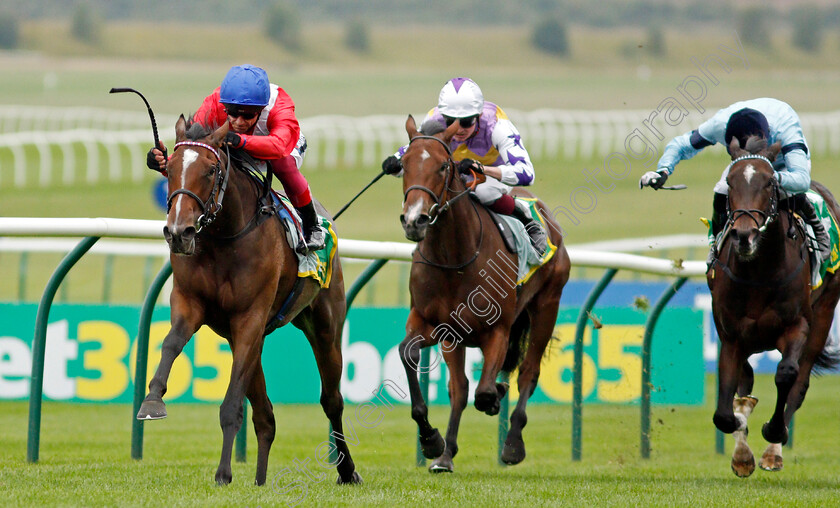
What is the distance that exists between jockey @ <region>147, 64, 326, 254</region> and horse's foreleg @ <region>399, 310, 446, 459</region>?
74 centimetres

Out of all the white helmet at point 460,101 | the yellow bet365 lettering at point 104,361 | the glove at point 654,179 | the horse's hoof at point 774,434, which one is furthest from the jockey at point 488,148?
the yellow bet365 lettering at point 104,361

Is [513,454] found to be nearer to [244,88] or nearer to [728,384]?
[728,384]

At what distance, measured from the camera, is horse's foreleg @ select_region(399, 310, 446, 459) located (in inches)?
234

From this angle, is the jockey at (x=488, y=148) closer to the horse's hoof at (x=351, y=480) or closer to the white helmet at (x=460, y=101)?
the white helmet at (x=460, y=101)

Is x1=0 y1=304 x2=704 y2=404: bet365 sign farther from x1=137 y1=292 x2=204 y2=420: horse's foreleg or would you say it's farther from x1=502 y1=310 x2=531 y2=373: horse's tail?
x1=137 y1=292 x2=204 y2=420: horse's foreleg

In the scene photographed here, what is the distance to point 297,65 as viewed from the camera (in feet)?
265

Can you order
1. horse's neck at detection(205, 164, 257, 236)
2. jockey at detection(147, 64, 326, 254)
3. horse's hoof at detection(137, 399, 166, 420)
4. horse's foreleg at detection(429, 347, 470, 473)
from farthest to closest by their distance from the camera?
horse's foreleg at detection(429, 347, 470, 473) → jockey at detection(147, 64, 326, 254) → horse's neck at detection(205, 164, 257, 236) → horse's hoof at detection(137, 399, 166, 420)

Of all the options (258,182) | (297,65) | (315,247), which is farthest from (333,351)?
(297,65)

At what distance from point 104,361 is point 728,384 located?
4.61 m

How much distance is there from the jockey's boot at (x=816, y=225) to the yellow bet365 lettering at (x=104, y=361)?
4871 millimetres

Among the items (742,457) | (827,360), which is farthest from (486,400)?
(827,360)

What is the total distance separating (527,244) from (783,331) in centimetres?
147

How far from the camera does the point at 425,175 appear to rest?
5.57 meters

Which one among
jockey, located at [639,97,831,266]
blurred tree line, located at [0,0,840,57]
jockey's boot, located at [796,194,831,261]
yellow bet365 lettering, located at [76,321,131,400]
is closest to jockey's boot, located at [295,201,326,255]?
jockey, located at [639,97,831,266]
